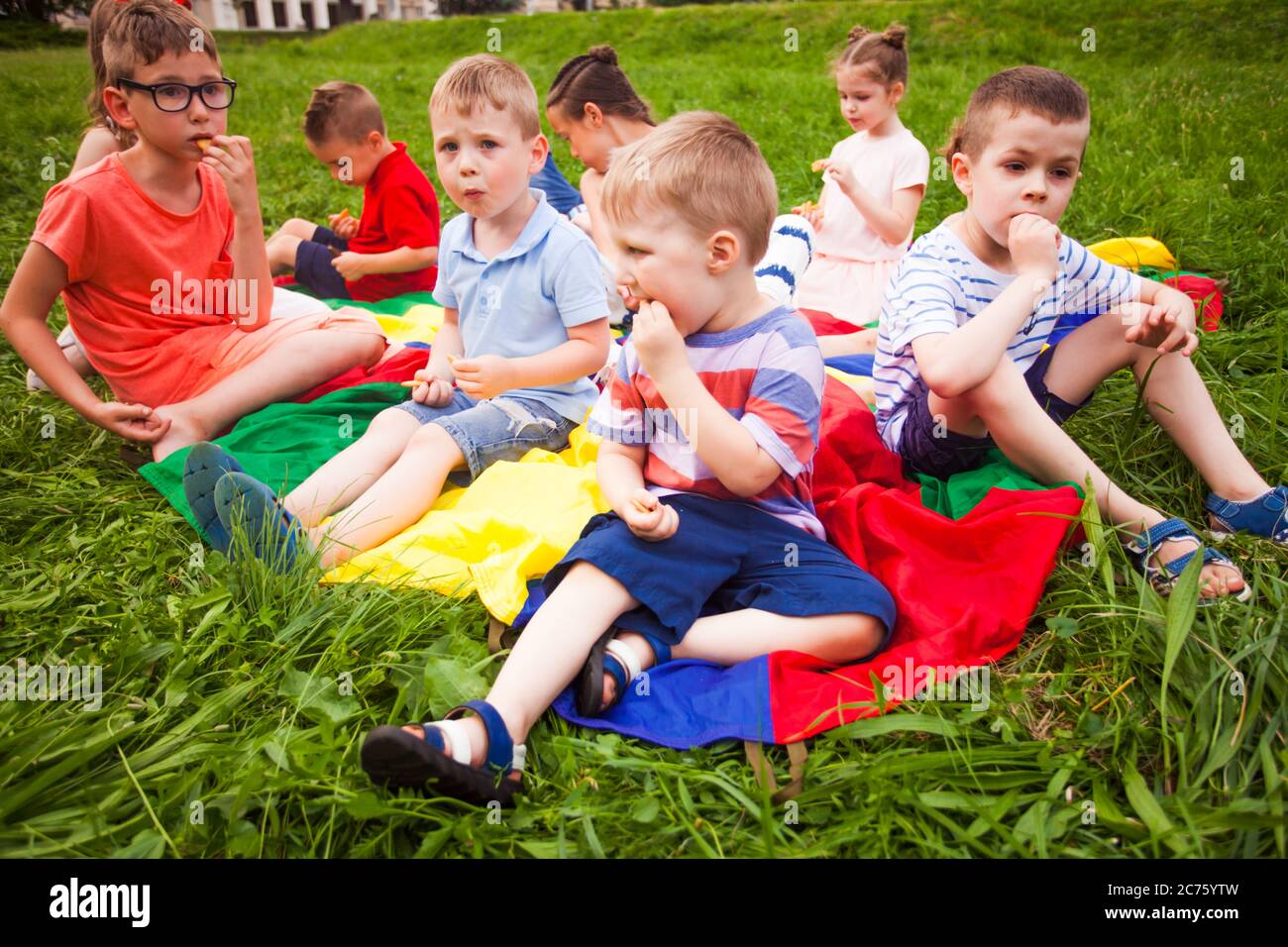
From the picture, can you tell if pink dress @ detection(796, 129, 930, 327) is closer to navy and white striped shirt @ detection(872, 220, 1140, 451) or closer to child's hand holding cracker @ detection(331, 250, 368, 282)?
navy and white striped shirt @ detection(872, 220, 1140, 451)

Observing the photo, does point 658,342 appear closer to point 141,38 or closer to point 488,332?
point 488,332

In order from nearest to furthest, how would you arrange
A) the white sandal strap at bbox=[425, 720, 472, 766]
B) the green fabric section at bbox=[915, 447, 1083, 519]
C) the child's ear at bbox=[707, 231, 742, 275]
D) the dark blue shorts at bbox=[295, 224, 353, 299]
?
the white sandal strap at bbox=[425, 720, 472, 766], the child's ear at bbox=[707, 231, 742, 275], the green fabric section at bbox=[915, 447, 1083, 519], the dark blue shorts at bbox=[295, 224, 353, 299]

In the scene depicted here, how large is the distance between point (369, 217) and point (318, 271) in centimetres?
36

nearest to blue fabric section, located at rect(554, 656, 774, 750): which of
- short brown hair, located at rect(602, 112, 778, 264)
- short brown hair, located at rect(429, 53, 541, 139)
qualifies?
short brown hair, located at rect(602, 112, 778, 264)

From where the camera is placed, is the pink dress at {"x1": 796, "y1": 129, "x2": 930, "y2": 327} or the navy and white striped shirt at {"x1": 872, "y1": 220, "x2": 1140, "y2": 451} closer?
the navy and white striped shirt at {"x1": 872, "y1": 220, "x2": 1140, "y2": 451}

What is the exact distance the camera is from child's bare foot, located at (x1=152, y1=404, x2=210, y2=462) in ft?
9.60

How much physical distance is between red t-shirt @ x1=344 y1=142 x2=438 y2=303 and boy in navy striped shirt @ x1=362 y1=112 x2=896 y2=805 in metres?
2.57

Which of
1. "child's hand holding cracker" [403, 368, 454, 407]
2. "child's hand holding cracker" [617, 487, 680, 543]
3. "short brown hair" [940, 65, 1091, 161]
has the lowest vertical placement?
"child's hand holding cracker" [617, 487, 680, 543]

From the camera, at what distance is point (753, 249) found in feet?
6.77

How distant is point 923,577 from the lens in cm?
228

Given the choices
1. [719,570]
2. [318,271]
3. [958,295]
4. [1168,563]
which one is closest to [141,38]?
[318,271]

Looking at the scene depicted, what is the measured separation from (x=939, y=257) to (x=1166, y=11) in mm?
8423

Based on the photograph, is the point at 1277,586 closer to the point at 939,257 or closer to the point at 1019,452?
the point at 1019,452
